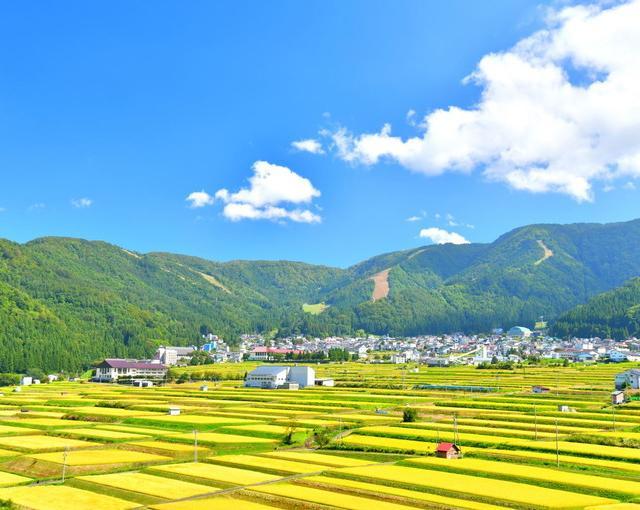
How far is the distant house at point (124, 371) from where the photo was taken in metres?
136

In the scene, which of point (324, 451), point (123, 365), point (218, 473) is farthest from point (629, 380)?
point (123, 365)

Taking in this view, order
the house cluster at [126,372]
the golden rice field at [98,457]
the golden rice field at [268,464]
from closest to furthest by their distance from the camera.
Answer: the golden rice field at [268,464] → the golden rice field at [98,457] → the house cluster at [126,372]

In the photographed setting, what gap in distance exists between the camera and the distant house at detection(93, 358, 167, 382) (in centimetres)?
13625

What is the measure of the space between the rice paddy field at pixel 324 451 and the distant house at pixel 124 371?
1638 inches

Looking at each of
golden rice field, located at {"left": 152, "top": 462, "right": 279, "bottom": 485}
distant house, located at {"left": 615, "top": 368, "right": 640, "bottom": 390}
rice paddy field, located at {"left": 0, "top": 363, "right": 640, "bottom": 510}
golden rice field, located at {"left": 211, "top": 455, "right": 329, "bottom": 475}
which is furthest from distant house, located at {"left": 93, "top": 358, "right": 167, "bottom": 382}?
golden rice field, located at {"left": 152, "top": 462, "right": 279, "bottom": 485}

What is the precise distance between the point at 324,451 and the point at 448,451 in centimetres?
1038

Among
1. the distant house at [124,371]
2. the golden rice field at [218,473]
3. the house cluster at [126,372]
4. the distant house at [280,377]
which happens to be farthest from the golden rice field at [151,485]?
the distant house at [124,371]

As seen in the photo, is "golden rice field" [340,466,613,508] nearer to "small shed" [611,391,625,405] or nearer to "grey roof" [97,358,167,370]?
"small shed" [611,391,625,405]

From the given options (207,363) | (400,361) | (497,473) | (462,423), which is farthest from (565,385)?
(207,363)

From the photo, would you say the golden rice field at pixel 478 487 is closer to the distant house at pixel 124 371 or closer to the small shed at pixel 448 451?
the small shed at pixel 448 451

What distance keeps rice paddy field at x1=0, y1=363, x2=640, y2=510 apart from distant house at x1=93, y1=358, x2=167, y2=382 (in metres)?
41.6

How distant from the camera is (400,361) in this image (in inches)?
7146

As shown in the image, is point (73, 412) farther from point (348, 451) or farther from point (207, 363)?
point (207, 363)

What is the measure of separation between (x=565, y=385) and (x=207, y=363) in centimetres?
11334
